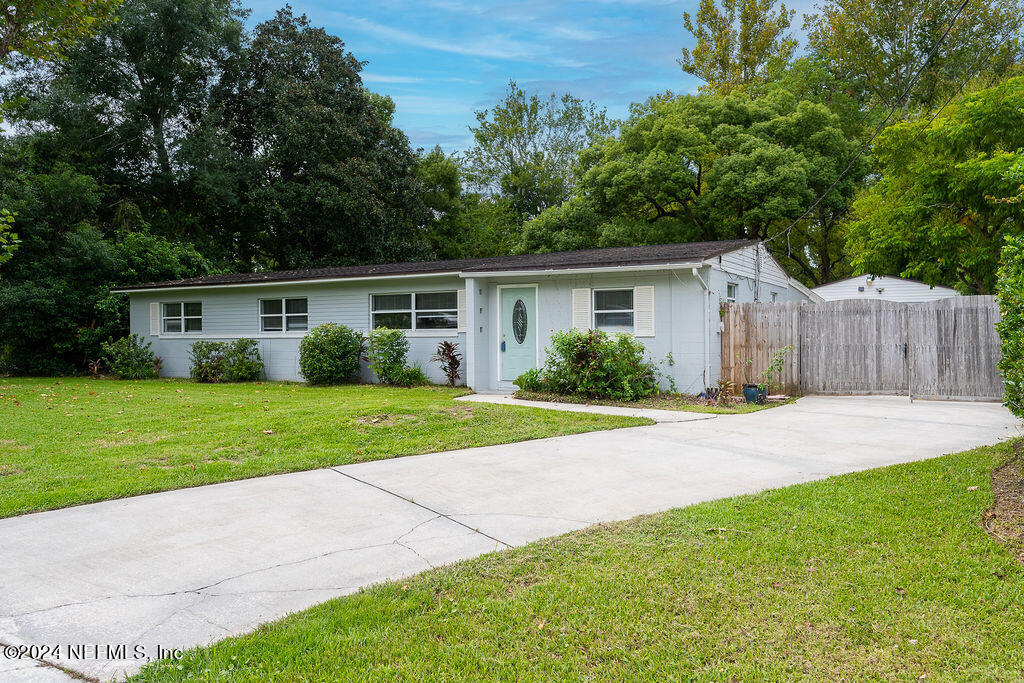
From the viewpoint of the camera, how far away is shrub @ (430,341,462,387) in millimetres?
14859

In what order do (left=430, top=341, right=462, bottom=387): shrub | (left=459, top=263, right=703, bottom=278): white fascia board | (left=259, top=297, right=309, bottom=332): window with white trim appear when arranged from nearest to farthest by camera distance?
(left=459, top=263, right=703, bottom=278): white fascia board
(left=430, top=341, right=462, bottom=387): shrub
(left=259, top=297, right=309, bottom=332): window with white trim

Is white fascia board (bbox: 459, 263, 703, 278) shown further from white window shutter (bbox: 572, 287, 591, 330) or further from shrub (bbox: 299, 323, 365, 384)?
shrub (bbox: 299, 323, 365, 384)

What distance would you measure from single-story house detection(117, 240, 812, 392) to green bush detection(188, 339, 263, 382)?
35 centimetres

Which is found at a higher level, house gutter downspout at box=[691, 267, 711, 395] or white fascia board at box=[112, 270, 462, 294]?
white fascia board at box=[112, 270, 462, 294]

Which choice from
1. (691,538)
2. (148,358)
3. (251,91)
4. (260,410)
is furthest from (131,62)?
(691,538)

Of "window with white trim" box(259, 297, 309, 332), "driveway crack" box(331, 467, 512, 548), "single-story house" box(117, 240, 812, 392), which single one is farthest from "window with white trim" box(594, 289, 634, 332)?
"window with white trim" box(259, 297, 309, 332)

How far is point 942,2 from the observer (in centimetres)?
2709

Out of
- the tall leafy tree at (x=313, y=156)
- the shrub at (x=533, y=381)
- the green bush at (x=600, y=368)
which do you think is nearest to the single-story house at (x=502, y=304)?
the green bush at (x=600, y=368)

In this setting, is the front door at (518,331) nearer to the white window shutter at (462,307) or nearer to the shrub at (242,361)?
the white window shutter at (462,307)

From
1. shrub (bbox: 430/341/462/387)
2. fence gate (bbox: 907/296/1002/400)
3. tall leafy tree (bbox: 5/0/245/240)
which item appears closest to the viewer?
fence gate (bbox: 907/296/1002/400)

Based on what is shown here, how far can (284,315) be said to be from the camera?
17641 millimetres

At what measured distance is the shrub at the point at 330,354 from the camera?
1559 centimetres

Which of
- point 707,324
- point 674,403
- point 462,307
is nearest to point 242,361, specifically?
point 462,307

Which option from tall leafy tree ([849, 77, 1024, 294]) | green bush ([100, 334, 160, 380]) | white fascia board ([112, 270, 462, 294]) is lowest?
green bush ([100, 334, 160, 380])
